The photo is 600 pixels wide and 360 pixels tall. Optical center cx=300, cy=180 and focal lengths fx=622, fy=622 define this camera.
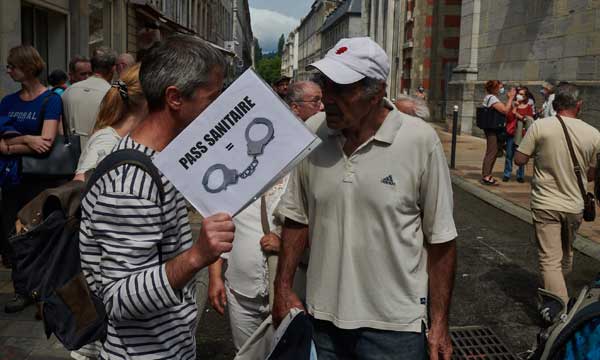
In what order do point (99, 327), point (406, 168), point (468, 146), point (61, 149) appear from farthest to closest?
1. point (468, 146)
2. point (61, 149)
3. point (406, 168)
4. point (99, 327)

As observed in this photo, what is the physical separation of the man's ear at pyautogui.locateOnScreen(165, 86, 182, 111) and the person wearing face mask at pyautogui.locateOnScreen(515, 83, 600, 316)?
12.4 ft

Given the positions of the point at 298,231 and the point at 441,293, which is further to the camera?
the point at 298,231

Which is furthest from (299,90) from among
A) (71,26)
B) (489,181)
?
(71,26)

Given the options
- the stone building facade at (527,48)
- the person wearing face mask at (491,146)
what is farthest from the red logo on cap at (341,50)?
the stone building facade at (527,48)

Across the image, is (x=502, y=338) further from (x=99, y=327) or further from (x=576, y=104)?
(x=99, y=327)

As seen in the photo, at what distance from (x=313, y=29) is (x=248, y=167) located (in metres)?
113

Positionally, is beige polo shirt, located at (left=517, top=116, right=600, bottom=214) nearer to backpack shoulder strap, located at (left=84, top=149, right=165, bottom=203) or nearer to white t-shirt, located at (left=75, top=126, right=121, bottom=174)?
white t-shirt, located at (left=75, top=126, right=121, bottom=174)

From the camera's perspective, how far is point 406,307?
2398 millimetres

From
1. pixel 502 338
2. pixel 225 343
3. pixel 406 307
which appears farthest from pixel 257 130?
pixel 502 338

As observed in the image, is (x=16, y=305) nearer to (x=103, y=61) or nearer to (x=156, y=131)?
(x=103, y=61)

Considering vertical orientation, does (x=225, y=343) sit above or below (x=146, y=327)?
below

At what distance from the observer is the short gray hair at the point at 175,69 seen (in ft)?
6.29

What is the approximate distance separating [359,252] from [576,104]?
3.53 meters

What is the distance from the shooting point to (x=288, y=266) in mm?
2631
